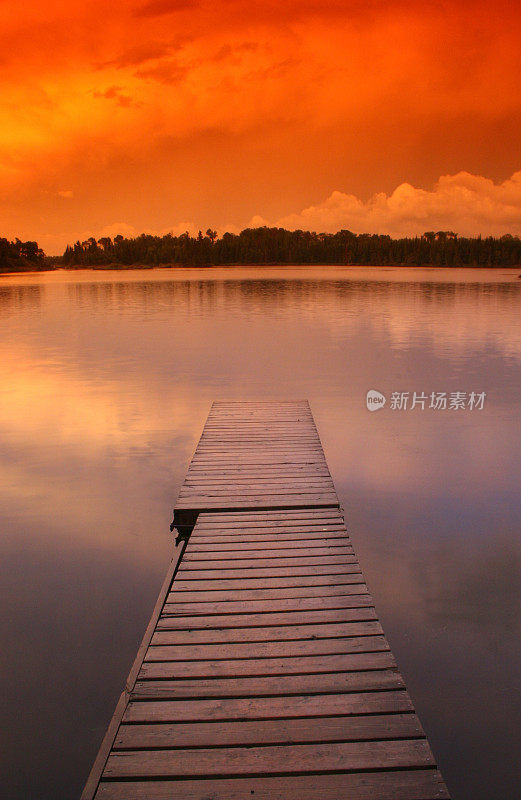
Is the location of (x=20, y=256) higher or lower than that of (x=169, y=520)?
higher

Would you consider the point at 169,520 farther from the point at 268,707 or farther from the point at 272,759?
the point at 272,759

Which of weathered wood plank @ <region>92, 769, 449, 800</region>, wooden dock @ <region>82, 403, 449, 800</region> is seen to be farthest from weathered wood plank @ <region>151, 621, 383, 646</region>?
weathered wood plank @ <region>92, 769, 449, 800</region>

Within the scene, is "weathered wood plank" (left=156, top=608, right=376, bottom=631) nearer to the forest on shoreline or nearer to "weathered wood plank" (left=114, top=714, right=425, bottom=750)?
"weathered wood plank" (left=114, top=714, right=425, bottom=750)

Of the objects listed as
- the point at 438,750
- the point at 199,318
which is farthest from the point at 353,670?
the point at 199,318

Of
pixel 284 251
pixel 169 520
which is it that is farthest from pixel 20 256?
pixel 169 520

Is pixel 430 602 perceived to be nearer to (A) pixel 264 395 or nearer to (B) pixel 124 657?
(B) pixel 124 657

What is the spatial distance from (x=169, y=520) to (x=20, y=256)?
15543 centimetres

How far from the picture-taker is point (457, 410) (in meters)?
12.8

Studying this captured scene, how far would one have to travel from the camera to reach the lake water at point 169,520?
4148 millimetres

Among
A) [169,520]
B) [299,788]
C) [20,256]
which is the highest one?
[20,256]

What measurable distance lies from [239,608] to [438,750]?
164 cm

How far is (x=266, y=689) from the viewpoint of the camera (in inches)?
141

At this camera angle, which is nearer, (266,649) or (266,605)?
(266,649)

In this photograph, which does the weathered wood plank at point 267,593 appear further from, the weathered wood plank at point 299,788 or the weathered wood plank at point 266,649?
the weathered wood plank at point 299,788
